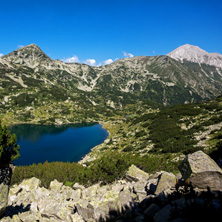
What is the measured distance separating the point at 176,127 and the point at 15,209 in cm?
6754

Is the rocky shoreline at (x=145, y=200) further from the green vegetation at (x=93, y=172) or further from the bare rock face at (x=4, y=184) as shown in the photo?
the green vegetation at (x=93, y=172)

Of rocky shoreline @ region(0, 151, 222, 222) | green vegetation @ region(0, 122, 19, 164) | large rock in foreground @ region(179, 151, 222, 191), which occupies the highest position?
green vegetation @ region(0, 122, 19, 164)

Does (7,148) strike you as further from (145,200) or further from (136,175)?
(136,175)

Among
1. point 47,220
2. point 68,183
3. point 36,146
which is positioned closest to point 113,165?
point 68,183

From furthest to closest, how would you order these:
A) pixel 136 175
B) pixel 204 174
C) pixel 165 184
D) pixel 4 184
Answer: pixel 136 175 < pixel 4 184 < pixel 165 184 < pixel 204 174

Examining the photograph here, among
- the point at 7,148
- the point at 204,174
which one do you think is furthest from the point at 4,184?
the point at 204,174

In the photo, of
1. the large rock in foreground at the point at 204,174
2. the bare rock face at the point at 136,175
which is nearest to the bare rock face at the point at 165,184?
the large rock in foreground at the point at 204,174

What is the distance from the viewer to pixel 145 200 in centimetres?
1598

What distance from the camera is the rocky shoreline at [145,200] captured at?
10852mm

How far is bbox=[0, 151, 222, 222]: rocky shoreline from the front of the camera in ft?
35.6

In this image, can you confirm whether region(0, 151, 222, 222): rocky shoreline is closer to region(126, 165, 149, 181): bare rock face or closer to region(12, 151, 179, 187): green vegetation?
region(126, 165, 149, 181): bare rock face

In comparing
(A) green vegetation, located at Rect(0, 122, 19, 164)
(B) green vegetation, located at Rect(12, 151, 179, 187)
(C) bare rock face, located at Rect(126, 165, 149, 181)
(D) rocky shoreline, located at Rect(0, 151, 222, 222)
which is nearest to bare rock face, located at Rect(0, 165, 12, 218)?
(A) green vegetation, located at Rect(0, 122, 19, 164)

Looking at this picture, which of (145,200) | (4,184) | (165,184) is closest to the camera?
(145,200)

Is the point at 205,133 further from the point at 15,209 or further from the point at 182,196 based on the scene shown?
the point at 15,209
